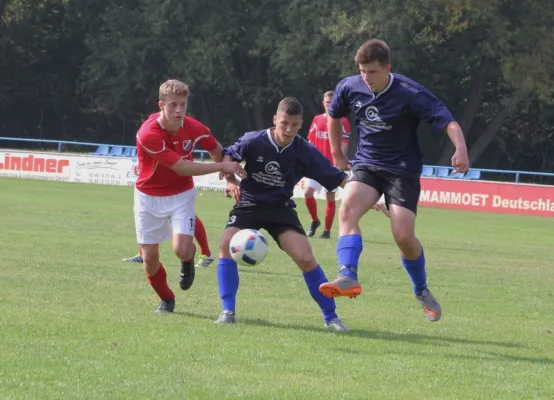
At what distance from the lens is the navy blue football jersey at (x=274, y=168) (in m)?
7.95

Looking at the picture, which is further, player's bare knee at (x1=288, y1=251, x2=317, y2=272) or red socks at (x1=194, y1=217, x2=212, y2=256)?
red socks at (x1=194, y1=217, x2=212, y2=256)

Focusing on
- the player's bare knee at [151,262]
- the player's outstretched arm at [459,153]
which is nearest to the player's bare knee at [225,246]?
the player's bare knee at [151,262]

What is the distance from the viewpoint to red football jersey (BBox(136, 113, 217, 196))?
321 inches

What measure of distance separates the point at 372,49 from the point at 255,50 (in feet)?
116

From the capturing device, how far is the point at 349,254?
730cm

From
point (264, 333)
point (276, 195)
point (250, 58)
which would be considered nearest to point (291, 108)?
point (276, 195)

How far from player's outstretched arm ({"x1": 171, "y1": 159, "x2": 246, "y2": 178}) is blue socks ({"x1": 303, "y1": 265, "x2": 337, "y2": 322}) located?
2.73ft

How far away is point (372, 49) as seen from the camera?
744 cm

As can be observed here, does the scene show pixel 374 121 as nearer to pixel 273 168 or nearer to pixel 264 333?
pixel 273 168

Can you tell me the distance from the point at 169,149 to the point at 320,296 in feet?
4.86

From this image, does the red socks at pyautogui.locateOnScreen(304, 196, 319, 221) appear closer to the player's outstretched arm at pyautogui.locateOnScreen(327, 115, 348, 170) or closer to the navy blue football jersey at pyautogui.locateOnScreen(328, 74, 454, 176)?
the player's outstretched arm at pyautogui.locateOnScreen(327, 115, 348, 170)

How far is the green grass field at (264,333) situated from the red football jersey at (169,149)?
905mm

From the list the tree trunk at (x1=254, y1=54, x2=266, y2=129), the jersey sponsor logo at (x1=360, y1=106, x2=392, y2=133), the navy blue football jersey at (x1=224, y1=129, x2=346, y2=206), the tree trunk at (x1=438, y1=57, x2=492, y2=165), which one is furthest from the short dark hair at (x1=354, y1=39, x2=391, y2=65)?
the tree trunk at (x1=254, y1=54, x2=266, y2=129)

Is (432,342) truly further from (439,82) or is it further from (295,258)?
(439,82)
